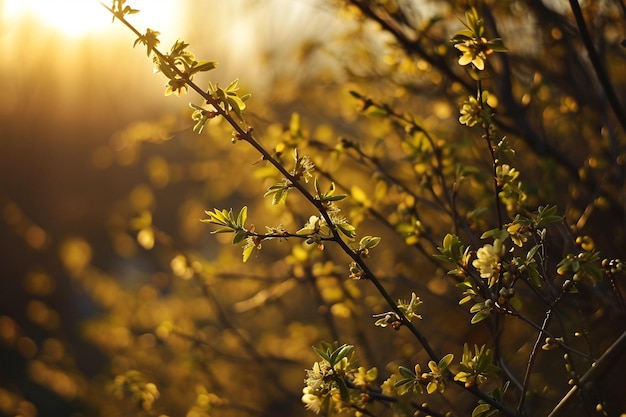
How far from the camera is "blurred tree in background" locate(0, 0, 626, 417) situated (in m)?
1.47

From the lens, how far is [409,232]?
6.45 feet

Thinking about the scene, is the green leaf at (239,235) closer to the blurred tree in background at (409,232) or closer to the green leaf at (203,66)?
the blurred tree in background at (409,232)

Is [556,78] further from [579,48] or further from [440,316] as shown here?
[440,316]

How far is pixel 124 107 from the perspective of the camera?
12.2m

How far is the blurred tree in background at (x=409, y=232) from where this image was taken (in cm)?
147

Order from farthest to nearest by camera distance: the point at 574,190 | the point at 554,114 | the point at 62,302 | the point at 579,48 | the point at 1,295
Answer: the point at 62,302
the point at 1,295
the point at 554,114
the point at 579,48
the point at 574,190

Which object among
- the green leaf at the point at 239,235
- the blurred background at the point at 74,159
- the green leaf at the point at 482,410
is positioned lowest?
the green leaf at the point at 482,410

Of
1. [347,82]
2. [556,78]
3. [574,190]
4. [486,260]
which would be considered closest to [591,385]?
[486,260]

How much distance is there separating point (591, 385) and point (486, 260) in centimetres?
41

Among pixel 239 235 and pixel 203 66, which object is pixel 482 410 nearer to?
pixel 239 235

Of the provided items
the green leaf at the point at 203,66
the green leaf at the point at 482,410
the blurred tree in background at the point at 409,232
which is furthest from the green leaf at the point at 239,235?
the green leaf at the point at 482,410

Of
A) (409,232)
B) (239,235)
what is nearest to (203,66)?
(239,235)

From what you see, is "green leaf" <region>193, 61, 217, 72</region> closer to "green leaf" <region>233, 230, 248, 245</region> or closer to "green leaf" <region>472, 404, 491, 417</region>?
"green leaf" <region>233, 230, 248, 245</region>

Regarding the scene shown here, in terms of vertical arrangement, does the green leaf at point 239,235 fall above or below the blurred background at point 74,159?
below
